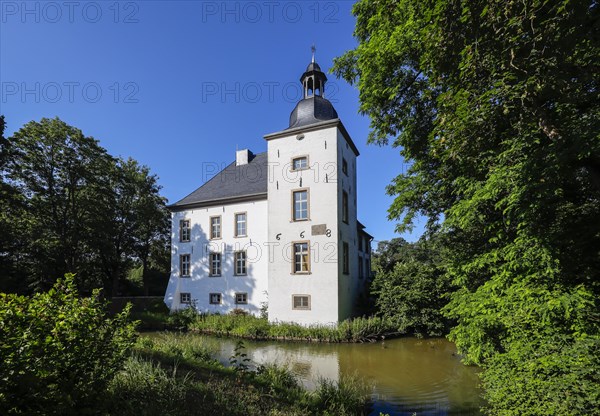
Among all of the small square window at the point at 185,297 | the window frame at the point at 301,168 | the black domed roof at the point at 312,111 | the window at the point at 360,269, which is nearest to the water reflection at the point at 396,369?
the window at the point at 360,269

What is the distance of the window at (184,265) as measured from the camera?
72.6 ft

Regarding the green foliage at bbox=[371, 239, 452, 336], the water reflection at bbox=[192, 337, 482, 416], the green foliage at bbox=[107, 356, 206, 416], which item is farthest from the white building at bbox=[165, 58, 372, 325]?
the green foliage at bbox=[107, 356, 206, 416]

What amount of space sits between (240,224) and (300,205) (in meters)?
5.29

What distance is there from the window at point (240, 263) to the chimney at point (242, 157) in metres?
7.29

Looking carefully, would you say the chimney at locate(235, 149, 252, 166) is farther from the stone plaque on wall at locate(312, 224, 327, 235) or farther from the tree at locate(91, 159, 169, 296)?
the tree at locate(91, 159, 169, 296)

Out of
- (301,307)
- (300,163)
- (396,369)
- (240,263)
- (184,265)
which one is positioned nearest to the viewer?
(396,369)

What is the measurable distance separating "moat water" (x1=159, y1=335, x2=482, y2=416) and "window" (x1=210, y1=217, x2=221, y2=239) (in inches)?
317

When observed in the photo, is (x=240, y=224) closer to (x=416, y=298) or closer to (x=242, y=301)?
(x=242, y=301)

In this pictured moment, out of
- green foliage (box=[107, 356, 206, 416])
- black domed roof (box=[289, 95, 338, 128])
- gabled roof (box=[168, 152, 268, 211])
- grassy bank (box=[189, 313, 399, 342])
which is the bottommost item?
grassy bank (box=[189, 313, 399, 342])

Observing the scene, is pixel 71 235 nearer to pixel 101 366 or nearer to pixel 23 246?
pixel 23 246

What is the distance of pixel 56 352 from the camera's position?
9.46ft

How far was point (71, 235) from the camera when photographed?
24.2 m

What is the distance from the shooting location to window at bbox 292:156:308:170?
688 inches

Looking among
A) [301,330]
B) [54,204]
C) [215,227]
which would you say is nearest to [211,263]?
[215,227]
